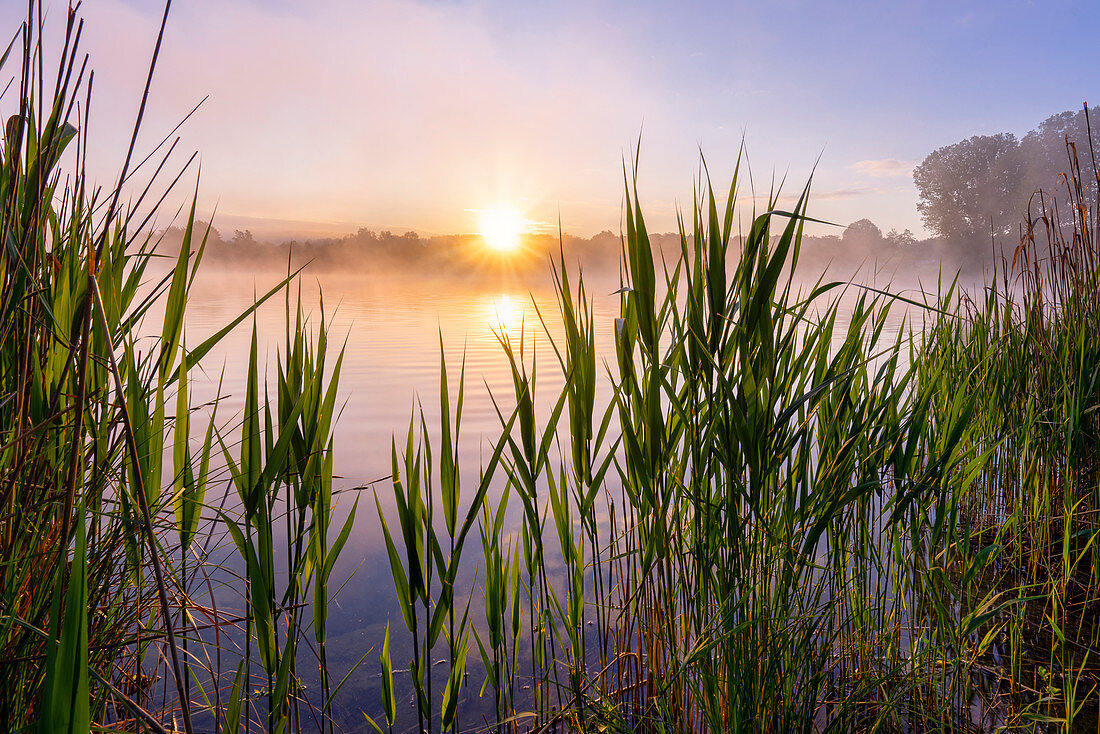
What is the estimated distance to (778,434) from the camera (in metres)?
1.17

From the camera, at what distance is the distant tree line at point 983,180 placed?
25656 mm

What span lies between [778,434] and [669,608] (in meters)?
0.42

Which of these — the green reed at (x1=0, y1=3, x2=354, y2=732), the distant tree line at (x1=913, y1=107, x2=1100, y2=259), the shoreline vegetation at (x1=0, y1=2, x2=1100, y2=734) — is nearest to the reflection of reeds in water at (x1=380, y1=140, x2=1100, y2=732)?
the shoreline vegetation at (x1=0, y1=2, x2=1100, y2=734)

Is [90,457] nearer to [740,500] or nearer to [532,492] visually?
[532,492]

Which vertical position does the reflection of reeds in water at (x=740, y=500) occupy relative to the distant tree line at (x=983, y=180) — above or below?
below

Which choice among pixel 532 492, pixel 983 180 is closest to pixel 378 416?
pixel 532 492

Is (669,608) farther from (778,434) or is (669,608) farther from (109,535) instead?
(109,535)

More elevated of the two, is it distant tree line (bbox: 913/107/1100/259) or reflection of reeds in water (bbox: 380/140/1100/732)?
distant tree line (bbox: 913/107/1100/259)

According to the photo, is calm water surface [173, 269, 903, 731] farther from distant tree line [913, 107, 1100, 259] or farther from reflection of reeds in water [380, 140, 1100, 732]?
distant tree line [913, 107, 1100, 259]

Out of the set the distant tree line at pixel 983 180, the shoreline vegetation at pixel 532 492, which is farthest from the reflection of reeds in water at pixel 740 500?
the distant tree line at pixel 983 180

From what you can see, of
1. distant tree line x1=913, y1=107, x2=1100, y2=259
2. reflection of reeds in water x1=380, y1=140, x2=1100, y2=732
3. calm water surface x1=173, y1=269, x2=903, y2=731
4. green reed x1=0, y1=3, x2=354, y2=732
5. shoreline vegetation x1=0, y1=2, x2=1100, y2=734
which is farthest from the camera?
distant tree line x1=913, y1=107, x2=1100, y2=259

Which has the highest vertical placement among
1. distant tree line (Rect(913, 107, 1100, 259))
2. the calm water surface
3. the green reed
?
distant tree line (Rect(913, 107, 1100, 259))

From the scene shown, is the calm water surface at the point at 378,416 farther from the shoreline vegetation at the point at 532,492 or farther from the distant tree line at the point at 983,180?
the distant tree line at the point at 983,180

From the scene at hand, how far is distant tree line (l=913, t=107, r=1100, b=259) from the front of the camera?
25.7 meters
